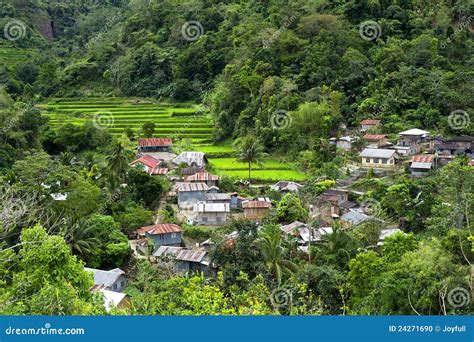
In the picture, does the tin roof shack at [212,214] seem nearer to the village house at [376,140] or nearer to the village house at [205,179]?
the village house at [205,179]

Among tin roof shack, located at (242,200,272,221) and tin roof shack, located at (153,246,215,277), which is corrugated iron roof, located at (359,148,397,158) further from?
tin roof shack, located at (153,246,215,277)

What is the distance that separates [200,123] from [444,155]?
16.0 m

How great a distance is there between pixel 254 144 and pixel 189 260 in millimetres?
9036

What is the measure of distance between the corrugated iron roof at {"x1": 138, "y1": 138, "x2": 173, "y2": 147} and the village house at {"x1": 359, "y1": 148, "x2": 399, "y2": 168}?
10425 millimetres

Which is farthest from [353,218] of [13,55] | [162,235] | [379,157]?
[13,55]

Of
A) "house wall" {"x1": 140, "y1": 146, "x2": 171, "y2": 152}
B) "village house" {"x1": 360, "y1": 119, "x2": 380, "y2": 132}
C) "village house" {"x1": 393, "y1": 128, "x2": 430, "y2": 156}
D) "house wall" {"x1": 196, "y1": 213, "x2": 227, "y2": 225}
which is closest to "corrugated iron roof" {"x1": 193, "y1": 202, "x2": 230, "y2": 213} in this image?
"house wall" {"x1": 196, "y1": 213, "x2": 227, "y2": 225}

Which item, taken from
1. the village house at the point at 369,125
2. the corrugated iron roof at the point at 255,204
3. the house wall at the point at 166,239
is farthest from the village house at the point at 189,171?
the village house at the point at 369,125

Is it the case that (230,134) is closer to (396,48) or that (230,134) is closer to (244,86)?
(244,86)

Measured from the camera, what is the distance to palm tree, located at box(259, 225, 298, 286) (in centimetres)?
1689

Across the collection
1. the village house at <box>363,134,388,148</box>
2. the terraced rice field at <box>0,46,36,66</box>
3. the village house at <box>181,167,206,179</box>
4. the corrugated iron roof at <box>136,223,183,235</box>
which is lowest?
the corrugated iron roof at <box>136,223,183,235</box>

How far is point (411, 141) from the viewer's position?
28.5 meters

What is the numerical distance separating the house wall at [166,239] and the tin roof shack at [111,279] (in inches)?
112

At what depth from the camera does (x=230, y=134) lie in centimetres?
3497

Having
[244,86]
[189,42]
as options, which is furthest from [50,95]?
[244,86]
